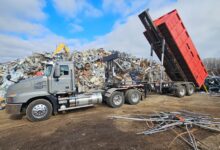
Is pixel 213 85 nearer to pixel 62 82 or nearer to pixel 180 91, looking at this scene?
pixel 180 91

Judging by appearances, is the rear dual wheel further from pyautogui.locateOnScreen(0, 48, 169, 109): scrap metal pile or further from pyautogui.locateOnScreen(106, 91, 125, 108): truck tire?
pyautogui.locateOnScreen(106, 91, 125, 108): truck tire

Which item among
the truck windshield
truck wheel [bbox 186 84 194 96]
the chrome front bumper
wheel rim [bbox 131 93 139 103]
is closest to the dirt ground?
the chrome front bumper

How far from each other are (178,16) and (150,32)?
1.74m

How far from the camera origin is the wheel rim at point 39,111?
17.1ft

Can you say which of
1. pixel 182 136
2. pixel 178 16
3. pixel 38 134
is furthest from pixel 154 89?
pixel 38 134

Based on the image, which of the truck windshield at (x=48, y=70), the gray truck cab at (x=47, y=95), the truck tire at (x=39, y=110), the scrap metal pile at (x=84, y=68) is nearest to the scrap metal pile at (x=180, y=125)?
the gray truck cab at (x=47, y=95)

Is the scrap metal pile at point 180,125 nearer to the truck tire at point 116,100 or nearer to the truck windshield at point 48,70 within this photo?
the truck tire at point 116,100

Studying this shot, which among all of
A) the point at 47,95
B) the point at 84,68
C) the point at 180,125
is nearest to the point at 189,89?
the point at 180,125

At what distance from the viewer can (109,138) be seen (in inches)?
148

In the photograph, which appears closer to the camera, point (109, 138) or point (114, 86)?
point (109, 138)

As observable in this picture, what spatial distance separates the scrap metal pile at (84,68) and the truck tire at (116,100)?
2.70m

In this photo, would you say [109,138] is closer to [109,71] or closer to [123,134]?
[123,134]

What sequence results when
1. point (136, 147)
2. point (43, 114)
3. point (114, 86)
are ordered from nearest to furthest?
point (136, 147)
point (43, 114)
point (114, 86)

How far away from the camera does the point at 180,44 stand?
793 cm
